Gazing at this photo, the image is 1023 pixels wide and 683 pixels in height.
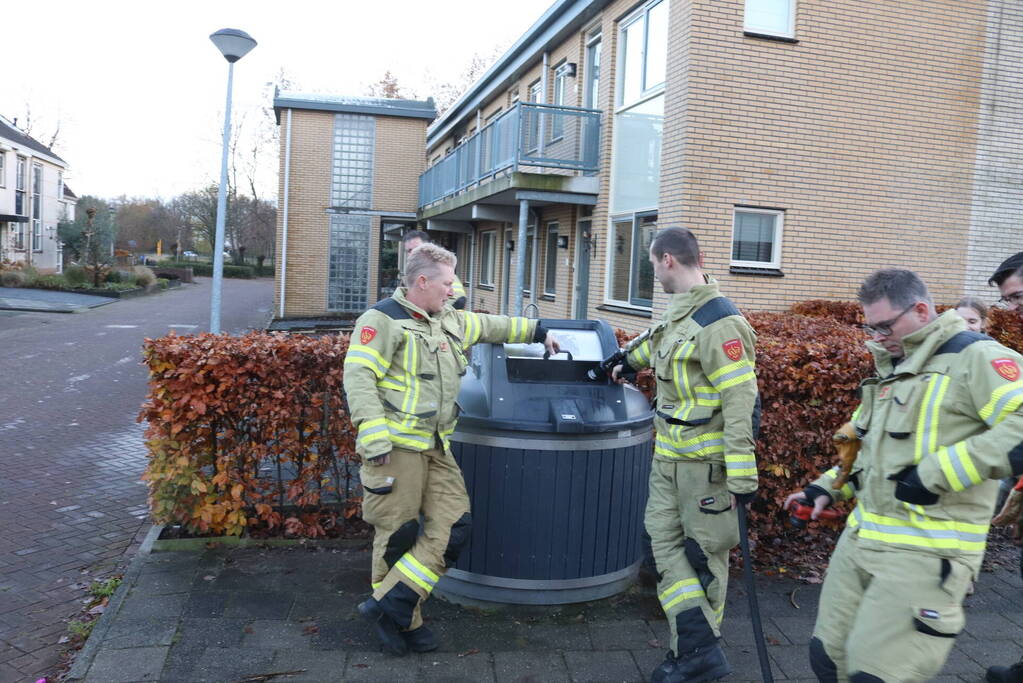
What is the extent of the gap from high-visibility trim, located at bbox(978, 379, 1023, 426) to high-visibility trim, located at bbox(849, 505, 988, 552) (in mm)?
366

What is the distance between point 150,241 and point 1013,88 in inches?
2765

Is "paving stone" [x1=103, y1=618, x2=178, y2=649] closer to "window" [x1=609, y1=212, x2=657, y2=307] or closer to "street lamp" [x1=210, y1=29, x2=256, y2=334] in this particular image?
"street lamp" [x1=210, y1=29, x2=256, y2=334]

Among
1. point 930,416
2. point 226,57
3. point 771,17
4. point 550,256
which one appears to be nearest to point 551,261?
point 550,256

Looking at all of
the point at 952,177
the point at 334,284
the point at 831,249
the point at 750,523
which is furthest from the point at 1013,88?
the point at 334,284

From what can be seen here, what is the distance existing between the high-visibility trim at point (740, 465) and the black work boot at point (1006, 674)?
1.51 metres

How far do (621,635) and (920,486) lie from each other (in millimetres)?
1965

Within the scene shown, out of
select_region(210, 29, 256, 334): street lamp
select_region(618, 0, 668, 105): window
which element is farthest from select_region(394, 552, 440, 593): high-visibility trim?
select_region(618, 0, 668, 105): window

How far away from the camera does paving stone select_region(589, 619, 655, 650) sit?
13.0ft

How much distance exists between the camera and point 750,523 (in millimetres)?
5035

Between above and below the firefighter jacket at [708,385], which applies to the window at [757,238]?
above

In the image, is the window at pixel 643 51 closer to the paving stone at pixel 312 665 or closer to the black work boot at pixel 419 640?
the black work boot at pixel 419 640

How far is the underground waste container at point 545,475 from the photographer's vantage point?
405 centimetres

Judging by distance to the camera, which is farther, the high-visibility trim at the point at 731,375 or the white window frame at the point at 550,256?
the white window frame at the point at 550,256

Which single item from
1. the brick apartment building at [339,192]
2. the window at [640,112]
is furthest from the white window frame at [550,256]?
the brick apartment building at [339,192]
